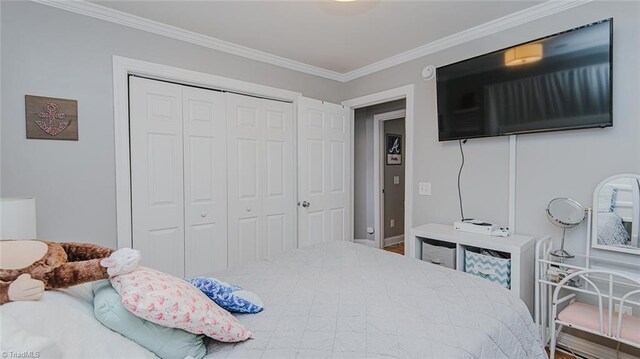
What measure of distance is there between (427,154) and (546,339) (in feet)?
5.60

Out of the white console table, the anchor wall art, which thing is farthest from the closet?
the white console table

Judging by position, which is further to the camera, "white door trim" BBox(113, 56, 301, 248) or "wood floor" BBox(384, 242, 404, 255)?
"wood floor" BBox(384, 242, 404, 255)

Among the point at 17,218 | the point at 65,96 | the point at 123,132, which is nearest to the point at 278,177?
the point at 123,132

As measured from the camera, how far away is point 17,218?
154 cm

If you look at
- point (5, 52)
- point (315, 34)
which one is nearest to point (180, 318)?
point (5, 52)

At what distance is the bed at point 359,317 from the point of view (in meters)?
0.88

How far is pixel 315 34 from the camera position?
2.64 metres

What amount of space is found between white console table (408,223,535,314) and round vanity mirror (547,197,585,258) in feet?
0.62

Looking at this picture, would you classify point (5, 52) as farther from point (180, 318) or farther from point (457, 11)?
point (457, 11)

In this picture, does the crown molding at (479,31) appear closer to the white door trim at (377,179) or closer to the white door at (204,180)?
the white door trim at (377,179)

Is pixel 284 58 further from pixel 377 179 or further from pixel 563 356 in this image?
pixel 563 356

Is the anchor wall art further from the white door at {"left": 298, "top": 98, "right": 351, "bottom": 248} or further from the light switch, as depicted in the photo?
the light switch

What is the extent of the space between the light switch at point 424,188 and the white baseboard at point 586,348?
1449 millimetres

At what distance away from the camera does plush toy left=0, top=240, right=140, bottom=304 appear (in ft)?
2.66
